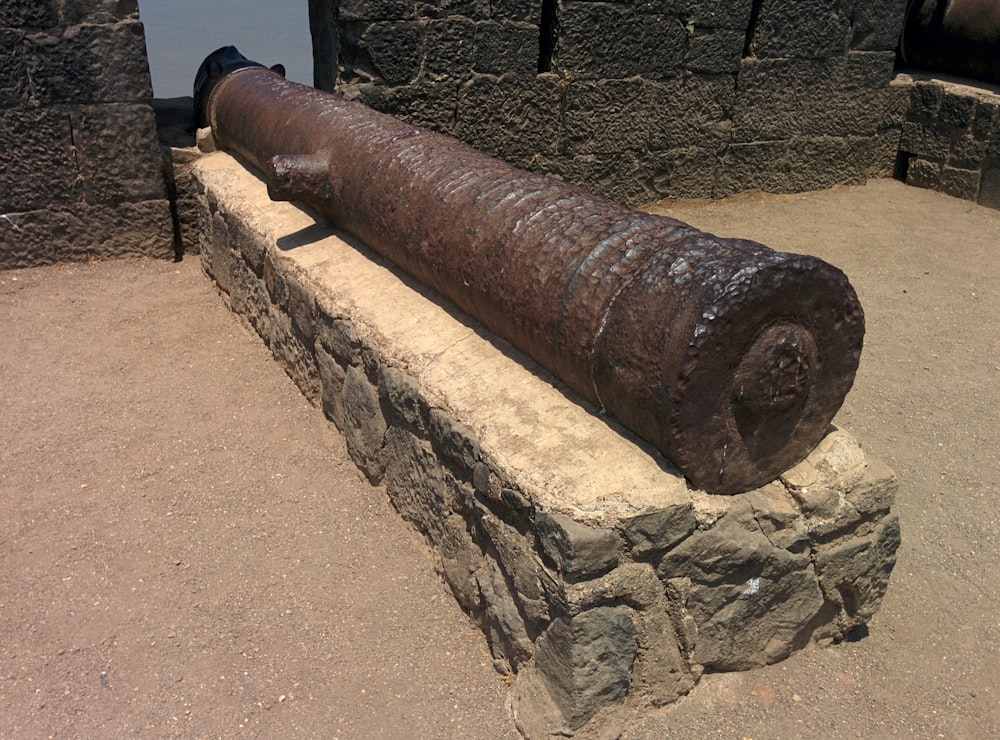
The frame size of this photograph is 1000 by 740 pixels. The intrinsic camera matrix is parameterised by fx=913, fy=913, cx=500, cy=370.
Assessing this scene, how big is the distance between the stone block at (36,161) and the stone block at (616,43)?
2.93 m

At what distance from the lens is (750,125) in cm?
653

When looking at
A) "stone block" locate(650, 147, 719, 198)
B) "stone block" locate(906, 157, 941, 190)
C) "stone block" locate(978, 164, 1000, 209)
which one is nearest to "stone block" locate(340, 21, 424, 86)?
"stone block" locate(650, 147, 719, 198)

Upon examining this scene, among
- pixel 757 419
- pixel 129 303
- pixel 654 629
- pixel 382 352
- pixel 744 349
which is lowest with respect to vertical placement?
pixel 129 303

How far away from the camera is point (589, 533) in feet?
6.82

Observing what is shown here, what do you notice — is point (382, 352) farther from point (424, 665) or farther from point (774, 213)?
point (774, 213)

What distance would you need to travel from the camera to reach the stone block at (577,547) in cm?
207

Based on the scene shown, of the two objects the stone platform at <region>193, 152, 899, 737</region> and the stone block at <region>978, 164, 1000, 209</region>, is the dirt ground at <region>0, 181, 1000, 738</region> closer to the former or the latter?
the stone platform at <region>193, 152, 899, 737</region>

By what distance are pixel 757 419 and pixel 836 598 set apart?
2.22 feet

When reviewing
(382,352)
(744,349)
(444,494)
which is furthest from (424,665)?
(744,349)

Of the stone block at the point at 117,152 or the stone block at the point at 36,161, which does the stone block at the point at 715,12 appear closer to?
the stone block at the point at 117,152

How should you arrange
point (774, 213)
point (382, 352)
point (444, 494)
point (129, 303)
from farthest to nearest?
point (774, 213) < point (129, 303) < point (382, 352) < point (444, 494)

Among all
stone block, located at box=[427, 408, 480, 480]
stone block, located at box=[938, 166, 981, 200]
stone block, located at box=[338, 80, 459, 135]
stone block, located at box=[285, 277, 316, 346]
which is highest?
stone block, located at box=[338, 80, 459, 135]

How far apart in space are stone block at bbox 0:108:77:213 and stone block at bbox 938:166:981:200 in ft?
19.6

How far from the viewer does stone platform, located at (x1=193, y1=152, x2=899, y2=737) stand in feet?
7.11
